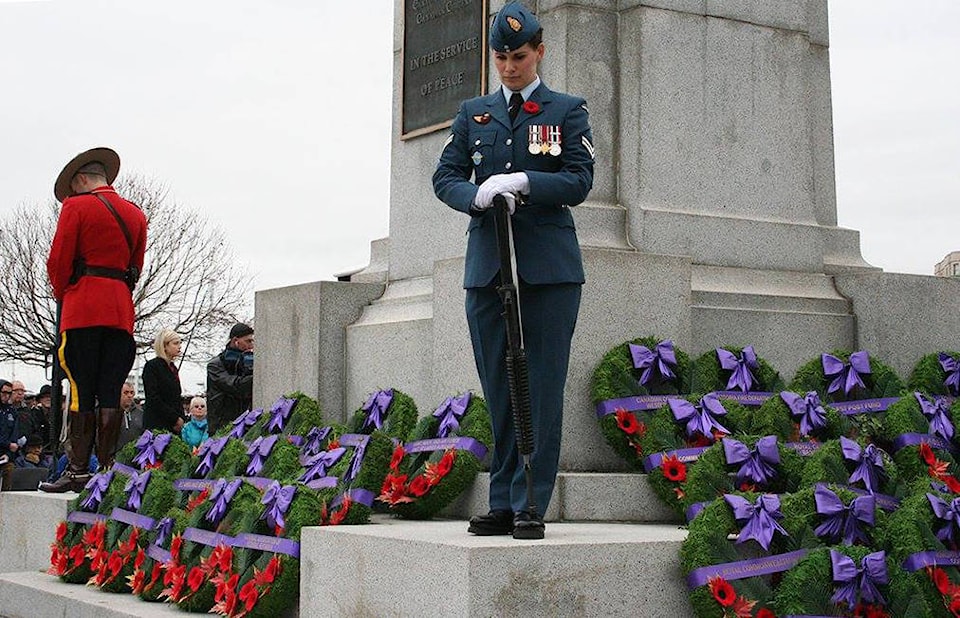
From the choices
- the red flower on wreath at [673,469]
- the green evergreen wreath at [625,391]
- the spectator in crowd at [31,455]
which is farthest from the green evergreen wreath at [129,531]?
the spectator in crowd at [31,455]

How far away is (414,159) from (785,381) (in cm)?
260

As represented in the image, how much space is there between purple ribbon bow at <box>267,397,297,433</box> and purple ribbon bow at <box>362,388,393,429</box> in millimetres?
725

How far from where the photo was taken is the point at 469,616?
5.50 m

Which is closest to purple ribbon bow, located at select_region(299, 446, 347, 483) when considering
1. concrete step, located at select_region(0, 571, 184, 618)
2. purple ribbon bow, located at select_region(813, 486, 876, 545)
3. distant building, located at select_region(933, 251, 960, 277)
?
concrete step, located at select_region(0, 571, 184, 618)

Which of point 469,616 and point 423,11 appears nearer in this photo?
point 469,616

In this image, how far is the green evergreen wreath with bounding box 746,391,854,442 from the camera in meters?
7.34

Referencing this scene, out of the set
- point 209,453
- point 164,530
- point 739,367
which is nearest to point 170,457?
point 209,453

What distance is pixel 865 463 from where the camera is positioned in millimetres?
6645

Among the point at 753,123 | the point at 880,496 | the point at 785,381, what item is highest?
the point at 753,123

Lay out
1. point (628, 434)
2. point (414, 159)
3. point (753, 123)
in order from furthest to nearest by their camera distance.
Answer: point (414, 159) < point (753, 123) < point (628, 434)

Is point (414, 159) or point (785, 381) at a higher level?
point (414, 159)

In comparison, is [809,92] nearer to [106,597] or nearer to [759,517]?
[759,517]

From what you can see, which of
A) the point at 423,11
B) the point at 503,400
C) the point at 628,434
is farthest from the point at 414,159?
the point at 503,400

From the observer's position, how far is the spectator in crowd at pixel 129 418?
47.0 feet
